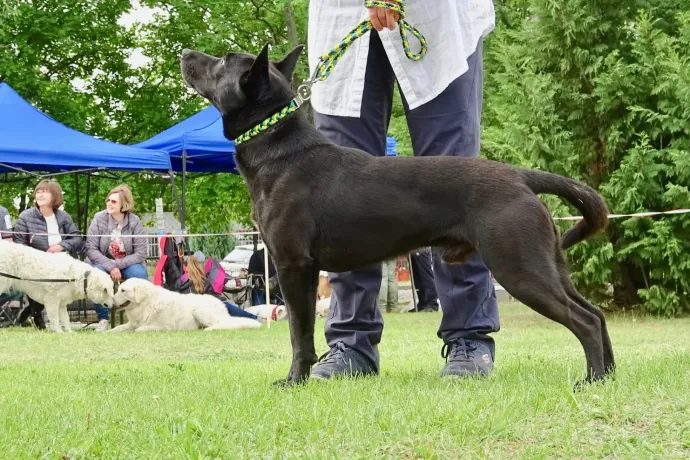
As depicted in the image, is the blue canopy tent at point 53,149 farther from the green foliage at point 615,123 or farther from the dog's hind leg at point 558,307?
the dog's hind leg at point 558,307

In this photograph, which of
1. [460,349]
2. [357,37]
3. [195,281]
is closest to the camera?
[357,37]

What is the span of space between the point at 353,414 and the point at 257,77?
1547 mm

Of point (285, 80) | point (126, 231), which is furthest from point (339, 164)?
point (126, 231)

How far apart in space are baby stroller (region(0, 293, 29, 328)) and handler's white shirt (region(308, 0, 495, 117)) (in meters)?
7.61

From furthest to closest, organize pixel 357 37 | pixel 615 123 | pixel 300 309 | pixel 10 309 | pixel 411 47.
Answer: pixel 10 309, pixel 615 123, pixel 411 47, pixel 357 37, pixel 300 309

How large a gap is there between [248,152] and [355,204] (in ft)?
1.70

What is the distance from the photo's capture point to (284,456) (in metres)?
2.21

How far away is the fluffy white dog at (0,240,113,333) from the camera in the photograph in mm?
9766

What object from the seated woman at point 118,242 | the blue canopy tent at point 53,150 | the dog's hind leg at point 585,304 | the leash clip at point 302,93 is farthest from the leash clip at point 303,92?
the blue canopy tent at point 53,150

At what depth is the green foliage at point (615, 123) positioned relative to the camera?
33.6ft

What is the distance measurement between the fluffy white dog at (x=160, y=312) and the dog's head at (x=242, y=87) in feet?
21.1

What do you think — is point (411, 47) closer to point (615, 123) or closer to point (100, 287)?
point (100, 287)

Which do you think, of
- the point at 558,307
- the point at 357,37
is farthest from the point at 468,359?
the point at 357,37

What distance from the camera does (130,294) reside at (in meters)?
9.94
